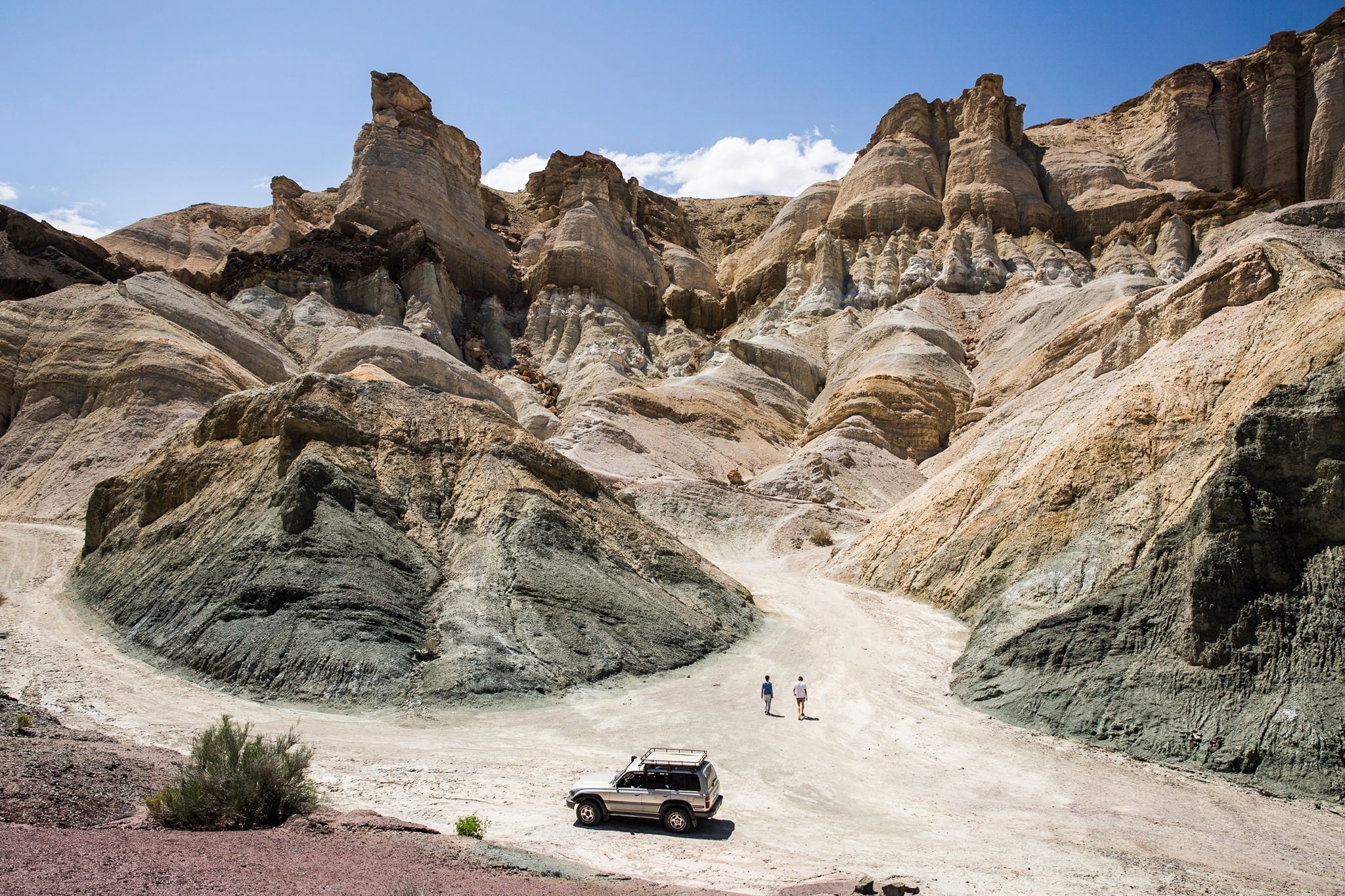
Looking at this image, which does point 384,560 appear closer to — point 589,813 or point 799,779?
point 589,813

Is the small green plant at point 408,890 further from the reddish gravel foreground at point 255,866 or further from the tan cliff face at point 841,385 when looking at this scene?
the tan cliff face at point 841,385

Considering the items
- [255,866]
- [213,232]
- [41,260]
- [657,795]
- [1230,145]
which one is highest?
[1230,145]

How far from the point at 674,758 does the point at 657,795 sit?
2.09 ft

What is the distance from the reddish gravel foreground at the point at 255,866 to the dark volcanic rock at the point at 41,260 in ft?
193

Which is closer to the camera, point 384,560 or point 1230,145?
point 384,560

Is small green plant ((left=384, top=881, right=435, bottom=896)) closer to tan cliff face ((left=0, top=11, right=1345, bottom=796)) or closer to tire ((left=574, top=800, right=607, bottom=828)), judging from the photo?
tire ((left=574, top=800, right=607, bottom=828))

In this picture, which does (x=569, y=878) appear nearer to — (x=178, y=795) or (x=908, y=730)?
(x=178, y=795)

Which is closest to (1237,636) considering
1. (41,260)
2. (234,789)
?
(234,789)

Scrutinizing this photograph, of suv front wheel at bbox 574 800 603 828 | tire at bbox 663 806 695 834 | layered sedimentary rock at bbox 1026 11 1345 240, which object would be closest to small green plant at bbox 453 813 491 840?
suv front wheel at bbox 574 800 603 828

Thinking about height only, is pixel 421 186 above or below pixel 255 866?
above

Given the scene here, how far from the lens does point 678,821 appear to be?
1195 centimetres

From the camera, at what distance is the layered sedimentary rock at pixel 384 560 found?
62.1 feet

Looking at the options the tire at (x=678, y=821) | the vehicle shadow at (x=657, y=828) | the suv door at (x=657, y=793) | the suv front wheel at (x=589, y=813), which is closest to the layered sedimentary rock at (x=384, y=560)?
the suv front wheel at (x=589, y=813)

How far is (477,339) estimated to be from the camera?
253 ft
